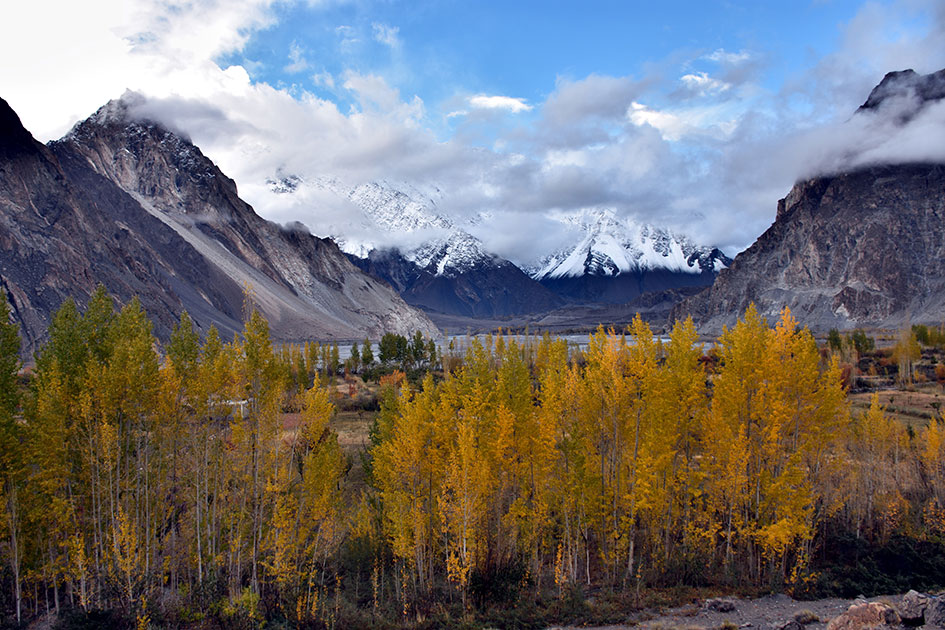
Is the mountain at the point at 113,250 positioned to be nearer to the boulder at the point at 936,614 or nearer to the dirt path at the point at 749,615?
the dirt path at the point at 749,615

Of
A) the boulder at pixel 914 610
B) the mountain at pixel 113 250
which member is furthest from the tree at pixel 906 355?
the mountain at pixel 113 250

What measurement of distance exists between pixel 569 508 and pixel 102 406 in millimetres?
16478

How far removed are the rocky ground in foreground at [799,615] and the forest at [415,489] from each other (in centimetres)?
103

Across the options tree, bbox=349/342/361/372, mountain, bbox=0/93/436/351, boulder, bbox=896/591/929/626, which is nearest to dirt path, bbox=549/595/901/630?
boulder, bbox=896/591/929/626

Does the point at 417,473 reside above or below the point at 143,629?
above

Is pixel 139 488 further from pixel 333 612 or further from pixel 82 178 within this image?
pixel 82 178

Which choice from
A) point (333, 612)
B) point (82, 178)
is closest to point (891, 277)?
point (333, 612)

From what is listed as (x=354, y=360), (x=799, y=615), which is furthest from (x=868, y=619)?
(x=354, y=360)

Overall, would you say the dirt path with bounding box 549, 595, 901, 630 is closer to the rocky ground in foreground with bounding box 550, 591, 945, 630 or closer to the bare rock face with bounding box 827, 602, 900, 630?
the rocky ground in foreground with bounding box 550, 591, 945, 630

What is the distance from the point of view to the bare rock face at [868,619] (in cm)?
1518

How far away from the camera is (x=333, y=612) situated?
18578 millimetres

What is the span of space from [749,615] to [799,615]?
1578 mm

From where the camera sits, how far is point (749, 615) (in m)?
19.0

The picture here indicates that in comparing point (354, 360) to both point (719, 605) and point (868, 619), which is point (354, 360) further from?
point (868, 619)
